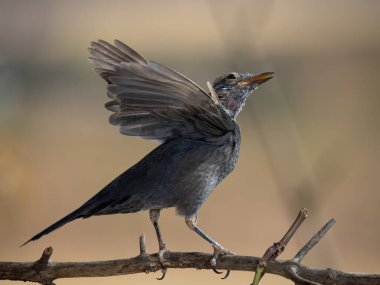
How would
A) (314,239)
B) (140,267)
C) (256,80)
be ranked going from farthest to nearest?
1. (256,80)
2. (140,267)
3. (314,239)

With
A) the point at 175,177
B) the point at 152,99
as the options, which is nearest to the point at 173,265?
the point at 175,177

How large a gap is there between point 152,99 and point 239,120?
13939 millimetres

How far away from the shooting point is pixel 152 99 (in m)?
6.02

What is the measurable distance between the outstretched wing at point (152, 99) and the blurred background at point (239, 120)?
118 cm

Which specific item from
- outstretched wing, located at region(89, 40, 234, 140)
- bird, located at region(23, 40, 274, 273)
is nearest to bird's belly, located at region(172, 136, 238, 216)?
bird, located at region(23, 40, 274, 273)

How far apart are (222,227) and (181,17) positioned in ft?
50.4

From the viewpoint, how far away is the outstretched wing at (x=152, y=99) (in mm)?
5797

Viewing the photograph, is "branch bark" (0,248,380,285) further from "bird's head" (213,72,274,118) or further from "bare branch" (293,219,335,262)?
"bird's head" (213,72,274,118)

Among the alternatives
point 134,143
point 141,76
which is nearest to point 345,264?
point 134,143

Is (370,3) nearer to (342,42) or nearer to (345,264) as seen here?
(342,42)

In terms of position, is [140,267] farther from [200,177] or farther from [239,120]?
[239,120]

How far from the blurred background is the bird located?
3.19 ft

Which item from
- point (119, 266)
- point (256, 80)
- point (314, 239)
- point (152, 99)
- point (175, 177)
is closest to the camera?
point (314, 239)

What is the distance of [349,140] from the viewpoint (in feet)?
61.2
